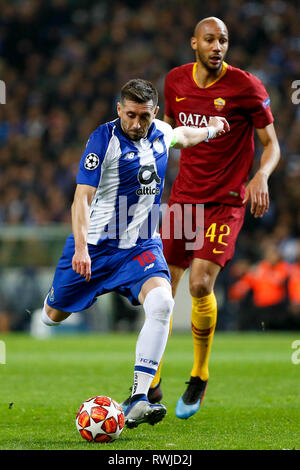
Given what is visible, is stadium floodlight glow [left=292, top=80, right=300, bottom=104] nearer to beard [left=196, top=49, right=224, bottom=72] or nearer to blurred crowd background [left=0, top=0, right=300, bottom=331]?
blurred crowd background [left=0, top=0, right=300, bottom=331]

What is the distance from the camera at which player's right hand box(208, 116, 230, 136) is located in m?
5.90

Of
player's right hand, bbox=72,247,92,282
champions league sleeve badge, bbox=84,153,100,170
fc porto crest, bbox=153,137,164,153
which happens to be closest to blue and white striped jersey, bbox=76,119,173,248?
fc porto crest, bbox=153,137,164,153

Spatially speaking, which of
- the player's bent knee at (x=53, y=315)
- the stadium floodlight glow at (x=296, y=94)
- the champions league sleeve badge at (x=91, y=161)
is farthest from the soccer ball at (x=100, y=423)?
the stadium floodlight glow at (x=296, y=94)

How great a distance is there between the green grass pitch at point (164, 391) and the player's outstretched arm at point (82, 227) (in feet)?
3.25

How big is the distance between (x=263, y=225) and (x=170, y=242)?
875 centimetres

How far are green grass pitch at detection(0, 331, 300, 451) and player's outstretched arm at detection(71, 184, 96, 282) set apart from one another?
39.0 inches

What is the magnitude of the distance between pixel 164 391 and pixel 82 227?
278 centimetres

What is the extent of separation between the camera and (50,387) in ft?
25.0

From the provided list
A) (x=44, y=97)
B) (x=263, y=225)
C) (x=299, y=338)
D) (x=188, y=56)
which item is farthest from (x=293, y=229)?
(x=44, y=97)

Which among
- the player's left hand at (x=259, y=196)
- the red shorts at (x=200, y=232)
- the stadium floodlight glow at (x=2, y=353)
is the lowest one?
the stadium floodlight glow at (x=2, y=353)

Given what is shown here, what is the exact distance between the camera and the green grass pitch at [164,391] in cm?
480

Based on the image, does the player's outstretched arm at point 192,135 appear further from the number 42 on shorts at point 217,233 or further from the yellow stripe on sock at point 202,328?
the yellow stripe on sock at point 202,328

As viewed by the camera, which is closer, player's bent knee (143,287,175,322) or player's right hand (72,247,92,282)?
player's right hand (72,247,92,282)

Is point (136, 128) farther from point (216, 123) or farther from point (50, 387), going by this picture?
point (50, 387)
